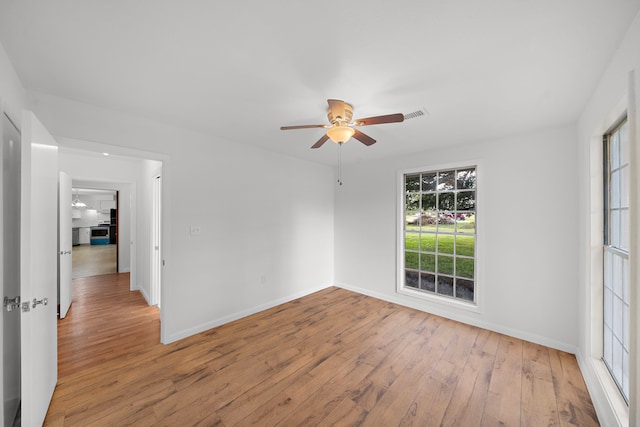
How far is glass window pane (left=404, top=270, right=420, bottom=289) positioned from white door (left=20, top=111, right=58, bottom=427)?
403 centimetres

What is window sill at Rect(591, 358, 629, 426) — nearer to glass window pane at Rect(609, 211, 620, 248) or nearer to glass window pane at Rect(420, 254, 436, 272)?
glass window pane at Rect(609, 211, 620, 248)

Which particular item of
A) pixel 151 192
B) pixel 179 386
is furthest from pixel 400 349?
pixel 151 192

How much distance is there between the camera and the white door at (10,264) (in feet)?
4.87

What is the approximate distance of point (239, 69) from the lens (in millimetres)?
1694

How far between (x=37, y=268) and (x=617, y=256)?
393 centimetres

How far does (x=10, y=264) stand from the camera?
5.37 feet

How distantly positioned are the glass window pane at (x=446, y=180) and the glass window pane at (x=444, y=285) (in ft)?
4.41

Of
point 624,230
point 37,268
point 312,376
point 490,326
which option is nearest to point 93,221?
point 37,268

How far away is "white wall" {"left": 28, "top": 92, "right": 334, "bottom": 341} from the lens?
243 centimetres

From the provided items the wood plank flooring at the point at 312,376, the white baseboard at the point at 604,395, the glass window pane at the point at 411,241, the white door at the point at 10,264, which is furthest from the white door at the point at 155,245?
the white baseboard at the point at 604,395

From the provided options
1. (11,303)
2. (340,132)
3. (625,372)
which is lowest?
(625,372)

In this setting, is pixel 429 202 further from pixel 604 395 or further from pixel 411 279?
pixel 604 395

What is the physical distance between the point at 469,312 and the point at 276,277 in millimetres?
2758

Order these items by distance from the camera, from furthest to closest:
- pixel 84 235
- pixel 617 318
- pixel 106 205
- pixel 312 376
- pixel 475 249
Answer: pixel 106 205 < pixel 84 235 < pixel 475 249 < pixel 312 376 < pixel 617 318
